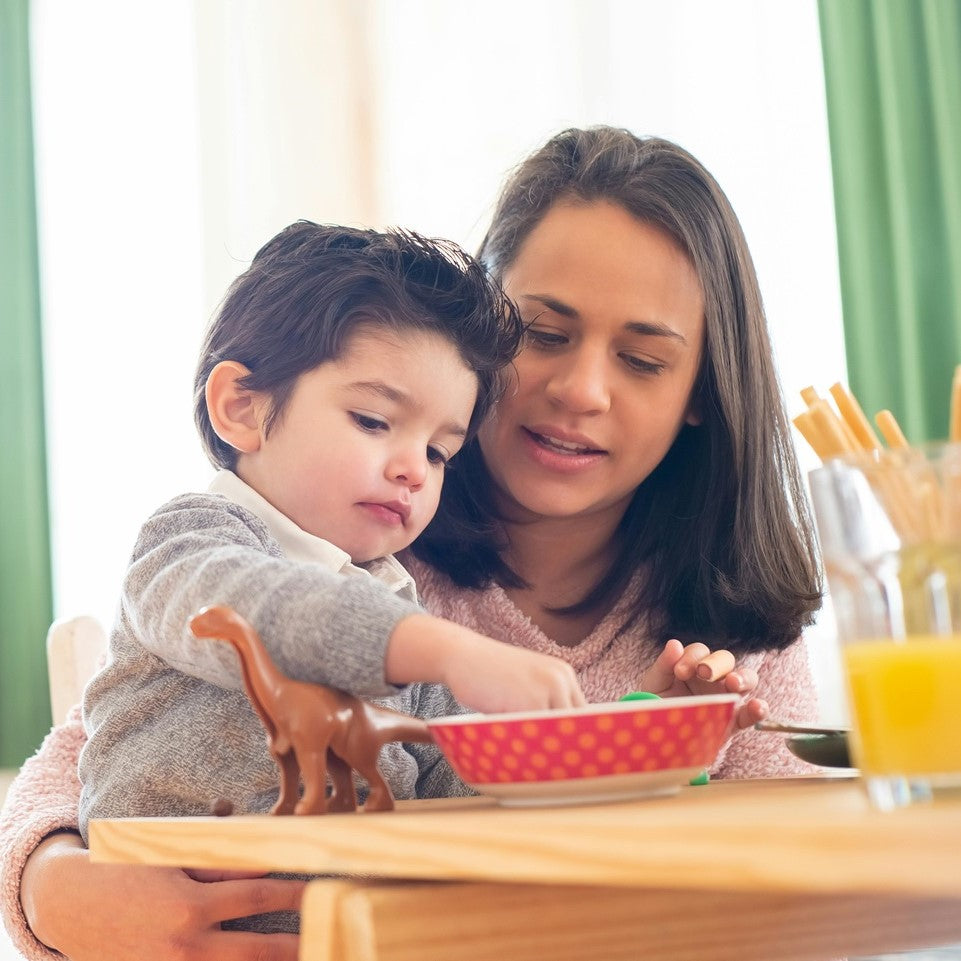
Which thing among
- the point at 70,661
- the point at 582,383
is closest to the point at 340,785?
the point at 582,383

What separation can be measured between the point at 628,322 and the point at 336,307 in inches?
16.5

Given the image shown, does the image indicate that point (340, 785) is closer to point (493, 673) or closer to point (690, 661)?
point (493, 673)

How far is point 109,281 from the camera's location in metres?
3.21

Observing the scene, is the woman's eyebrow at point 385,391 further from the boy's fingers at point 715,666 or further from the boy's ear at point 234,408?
the boy's fingers at point 715,666

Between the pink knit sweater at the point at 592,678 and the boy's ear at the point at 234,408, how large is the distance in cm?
41

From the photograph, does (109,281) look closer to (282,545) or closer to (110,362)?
(110,362)

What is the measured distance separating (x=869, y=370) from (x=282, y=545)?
6.80ft

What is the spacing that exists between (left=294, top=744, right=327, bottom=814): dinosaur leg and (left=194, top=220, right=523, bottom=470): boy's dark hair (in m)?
0.46

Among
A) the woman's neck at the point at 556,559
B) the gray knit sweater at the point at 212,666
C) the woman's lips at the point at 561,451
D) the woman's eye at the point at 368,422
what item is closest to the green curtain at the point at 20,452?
the woman's neck at the point at 556,559

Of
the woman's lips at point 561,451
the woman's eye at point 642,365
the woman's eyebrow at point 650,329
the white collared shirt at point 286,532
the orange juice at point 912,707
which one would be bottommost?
the orange juice at point 912,707

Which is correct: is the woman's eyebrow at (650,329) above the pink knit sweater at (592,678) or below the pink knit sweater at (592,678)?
above

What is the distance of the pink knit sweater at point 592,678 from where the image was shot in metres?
1.33

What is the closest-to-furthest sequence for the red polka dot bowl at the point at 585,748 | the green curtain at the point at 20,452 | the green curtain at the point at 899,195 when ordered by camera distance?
1. the red polka dot bowl at the point at 585,748
2. the green curtain at the point at 899,195
3. the green curtain at the point at 20,452

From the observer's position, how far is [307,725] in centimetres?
71
